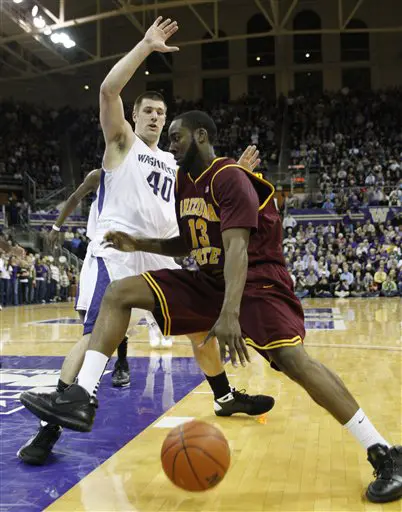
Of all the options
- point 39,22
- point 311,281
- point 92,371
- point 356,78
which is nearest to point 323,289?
point 311,281

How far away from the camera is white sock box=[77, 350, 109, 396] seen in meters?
2.91

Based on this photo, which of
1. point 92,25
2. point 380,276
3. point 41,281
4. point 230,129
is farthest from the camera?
point 92,25

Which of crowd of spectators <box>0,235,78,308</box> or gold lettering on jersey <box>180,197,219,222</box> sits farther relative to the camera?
crowd of spectators <box>0,235,78,308</box>

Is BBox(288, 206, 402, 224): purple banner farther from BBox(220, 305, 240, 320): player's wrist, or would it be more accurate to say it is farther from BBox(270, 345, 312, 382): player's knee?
BBox(220, 305, 240, 320): player's wrist

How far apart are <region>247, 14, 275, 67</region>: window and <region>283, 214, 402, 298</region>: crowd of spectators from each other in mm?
12677

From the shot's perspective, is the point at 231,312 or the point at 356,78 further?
the point at 356,78

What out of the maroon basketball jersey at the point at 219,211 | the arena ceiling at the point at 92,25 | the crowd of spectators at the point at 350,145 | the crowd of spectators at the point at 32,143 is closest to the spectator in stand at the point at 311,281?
the crowd of spectators at the point at 350,145

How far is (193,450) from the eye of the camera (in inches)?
97.0

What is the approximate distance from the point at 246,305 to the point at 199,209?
1.86 feet

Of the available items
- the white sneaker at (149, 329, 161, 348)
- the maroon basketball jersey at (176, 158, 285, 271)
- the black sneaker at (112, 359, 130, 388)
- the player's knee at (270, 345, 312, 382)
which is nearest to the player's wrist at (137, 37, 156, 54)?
the maroon basketball jersey at (176, 158, 285, 271)

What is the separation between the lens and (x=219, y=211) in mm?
3076

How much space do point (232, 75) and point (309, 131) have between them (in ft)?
18.7

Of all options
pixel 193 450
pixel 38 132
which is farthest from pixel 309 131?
pixel 193 450

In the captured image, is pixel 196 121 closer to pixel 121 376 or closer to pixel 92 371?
pixel 92 371
